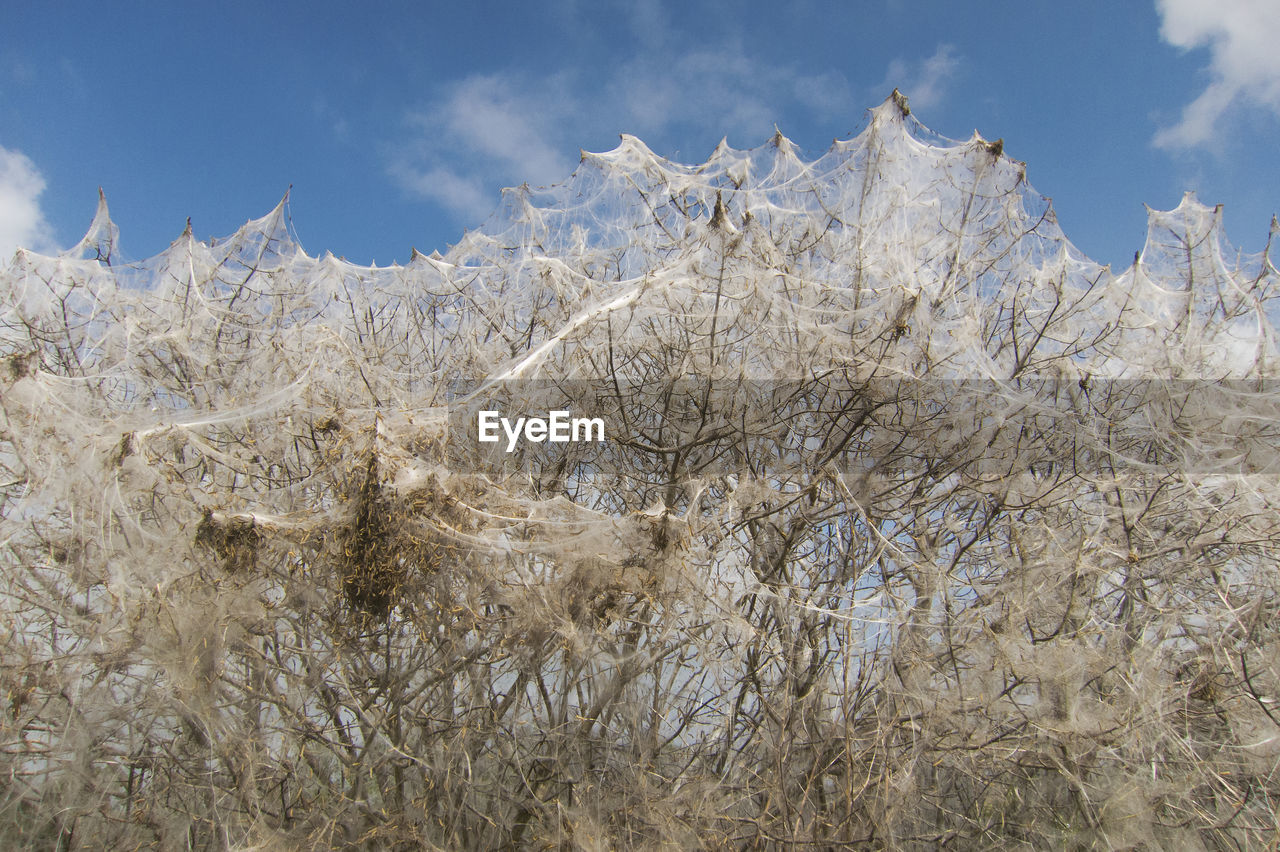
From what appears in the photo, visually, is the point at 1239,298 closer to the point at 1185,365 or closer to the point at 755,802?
the point at 1185,365

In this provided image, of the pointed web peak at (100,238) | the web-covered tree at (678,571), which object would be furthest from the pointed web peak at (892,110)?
the pointed web peak at (100,238)

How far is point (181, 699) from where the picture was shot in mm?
5227

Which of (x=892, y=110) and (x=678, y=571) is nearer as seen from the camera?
(x=678, y=571)

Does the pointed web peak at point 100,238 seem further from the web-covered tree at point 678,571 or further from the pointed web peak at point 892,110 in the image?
the pointed web peak at point 892,110

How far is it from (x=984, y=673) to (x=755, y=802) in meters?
1.91

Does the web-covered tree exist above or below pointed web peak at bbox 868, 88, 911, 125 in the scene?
below

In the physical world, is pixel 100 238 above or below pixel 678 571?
above

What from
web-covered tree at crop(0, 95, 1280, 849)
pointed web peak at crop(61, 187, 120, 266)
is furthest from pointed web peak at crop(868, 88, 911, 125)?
pointed web peak at crop(61, 187, 120, 266)

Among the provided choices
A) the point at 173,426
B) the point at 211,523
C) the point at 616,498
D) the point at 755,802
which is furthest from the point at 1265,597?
the point at 173,426

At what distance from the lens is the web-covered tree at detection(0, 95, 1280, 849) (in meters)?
5.00

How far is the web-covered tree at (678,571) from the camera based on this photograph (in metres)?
5.00

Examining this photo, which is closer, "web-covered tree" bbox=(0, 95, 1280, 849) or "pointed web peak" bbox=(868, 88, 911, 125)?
"web-covered tree" bbox=(0, 95, 1280, 849)

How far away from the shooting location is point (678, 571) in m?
4.85

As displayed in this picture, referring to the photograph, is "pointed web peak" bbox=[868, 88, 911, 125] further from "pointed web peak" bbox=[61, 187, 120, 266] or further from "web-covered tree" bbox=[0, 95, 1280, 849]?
"pointed web peak" bbox=[61, 187, 120, 266]
